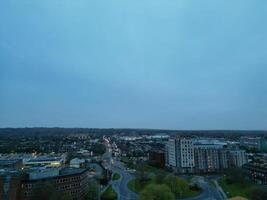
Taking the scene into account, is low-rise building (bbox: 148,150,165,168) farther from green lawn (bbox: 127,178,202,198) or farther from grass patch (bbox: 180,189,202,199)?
grass patch (bbox: 180,189,202,199)

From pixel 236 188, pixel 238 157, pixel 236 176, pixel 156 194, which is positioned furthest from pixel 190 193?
pixel 238 157

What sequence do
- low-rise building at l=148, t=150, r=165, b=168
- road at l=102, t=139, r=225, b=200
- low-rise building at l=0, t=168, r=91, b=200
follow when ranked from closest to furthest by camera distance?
1. low-rise building at l=0, t=168, r=91, b=200
2. road at l=102, t=139, r=225, b=200
3. low-rise building at l=148, t=150, r=165, b=168

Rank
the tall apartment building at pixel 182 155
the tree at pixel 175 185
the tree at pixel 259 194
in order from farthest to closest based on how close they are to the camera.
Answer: the tall apartment building at pixel 182 155 < the tree at pixel 175 185 < the tree at pixel 259 194

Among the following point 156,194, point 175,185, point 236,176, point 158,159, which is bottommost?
point 175,185

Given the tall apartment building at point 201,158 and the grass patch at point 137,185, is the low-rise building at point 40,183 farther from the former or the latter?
the tall apartment building at point 201,158

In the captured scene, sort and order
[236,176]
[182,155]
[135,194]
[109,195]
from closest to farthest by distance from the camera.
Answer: [109,195]
[135,194]
[236,176]
[182,155]

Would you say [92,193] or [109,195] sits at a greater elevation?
[92,193]

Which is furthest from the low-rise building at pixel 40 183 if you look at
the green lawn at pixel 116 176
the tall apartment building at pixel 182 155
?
the tall apartment building at pixel 182 155

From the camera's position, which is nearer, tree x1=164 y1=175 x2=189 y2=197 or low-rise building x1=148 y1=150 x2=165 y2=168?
tree x1=164 y1=175 x2=189 y2=197

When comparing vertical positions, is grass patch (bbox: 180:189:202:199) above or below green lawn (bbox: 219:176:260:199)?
below

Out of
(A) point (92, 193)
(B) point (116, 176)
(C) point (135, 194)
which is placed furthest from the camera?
(B) point (116, 176)

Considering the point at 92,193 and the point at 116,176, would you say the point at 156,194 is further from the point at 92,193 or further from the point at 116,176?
the point at 116,176

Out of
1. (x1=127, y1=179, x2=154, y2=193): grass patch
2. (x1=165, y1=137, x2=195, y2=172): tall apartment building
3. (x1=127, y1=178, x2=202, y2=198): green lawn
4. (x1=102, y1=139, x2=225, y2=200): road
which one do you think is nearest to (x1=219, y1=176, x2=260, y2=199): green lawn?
(x1=102, y1=139, x2=225, y2=200): road

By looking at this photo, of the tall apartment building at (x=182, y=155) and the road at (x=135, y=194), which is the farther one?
the tall apartment building at (x=182, y=155)
